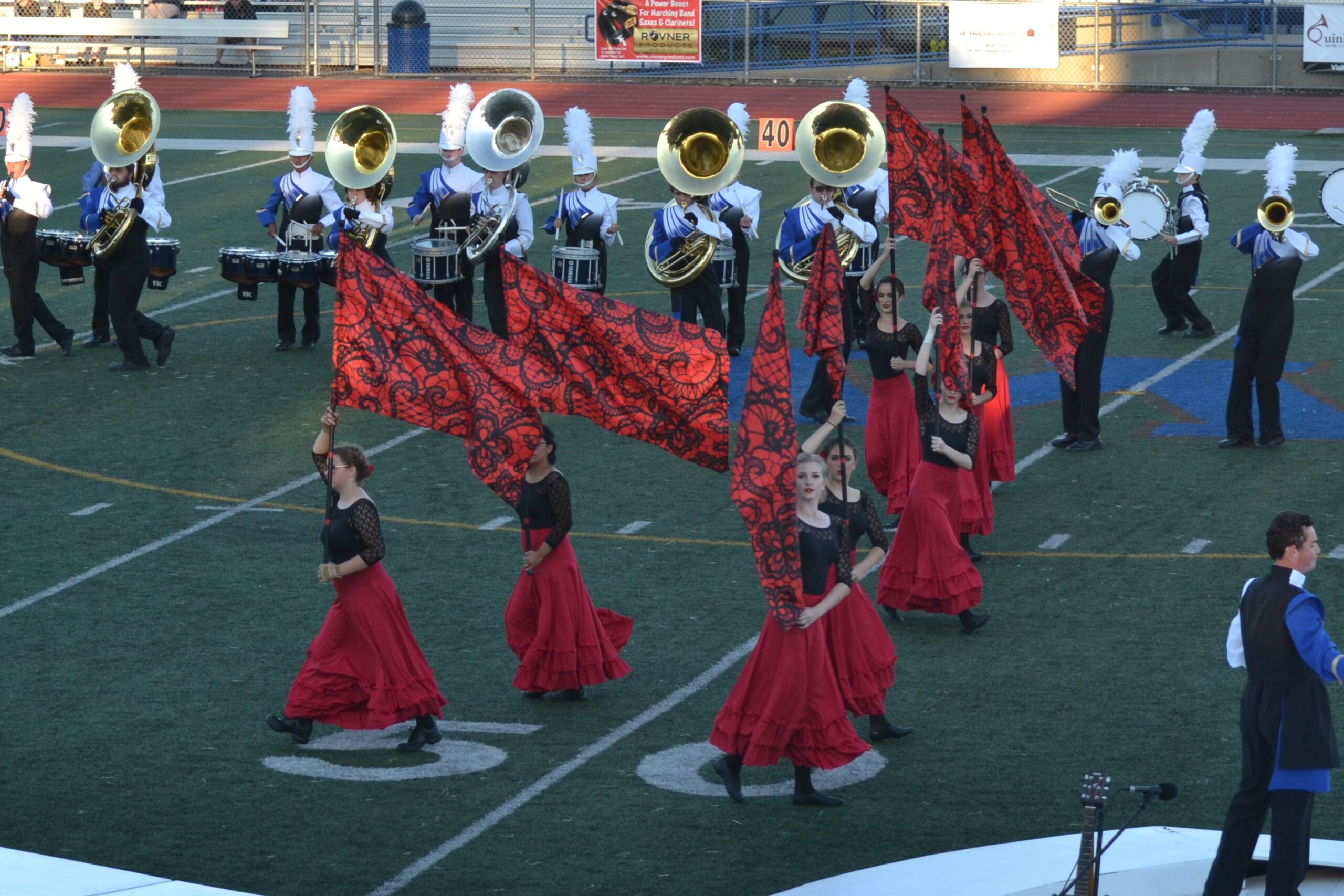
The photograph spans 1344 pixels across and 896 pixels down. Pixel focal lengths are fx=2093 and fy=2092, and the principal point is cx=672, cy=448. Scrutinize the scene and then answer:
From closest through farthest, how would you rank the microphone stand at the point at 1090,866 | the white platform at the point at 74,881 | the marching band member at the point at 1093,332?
the microphone stand at the point at 1090,866
the white platform at the point at 74,881
the marching band member at the point at 1093,332

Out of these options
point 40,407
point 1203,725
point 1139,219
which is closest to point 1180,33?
point 1139,219

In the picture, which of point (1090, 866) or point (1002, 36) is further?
point (1002, 36)

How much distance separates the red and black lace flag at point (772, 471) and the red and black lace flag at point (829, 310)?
0.61 metres

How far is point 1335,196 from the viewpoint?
16172 millimetres

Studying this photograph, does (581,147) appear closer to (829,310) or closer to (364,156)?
(364,156)

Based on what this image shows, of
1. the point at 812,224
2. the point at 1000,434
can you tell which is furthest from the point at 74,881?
the point at 812,224

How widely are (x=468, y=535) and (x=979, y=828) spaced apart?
536 cm

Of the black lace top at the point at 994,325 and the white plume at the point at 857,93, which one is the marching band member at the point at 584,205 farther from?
the black lace top at the point at 994,325

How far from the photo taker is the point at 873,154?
1678 cm

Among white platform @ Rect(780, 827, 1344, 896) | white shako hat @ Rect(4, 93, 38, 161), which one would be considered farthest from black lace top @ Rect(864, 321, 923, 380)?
white shako hat @ Rect(4, 93, 38, 161)

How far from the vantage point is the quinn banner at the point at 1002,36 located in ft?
110

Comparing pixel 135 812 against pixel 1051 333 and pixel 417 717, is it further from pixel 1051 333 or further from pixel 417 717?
pixel 1051 333

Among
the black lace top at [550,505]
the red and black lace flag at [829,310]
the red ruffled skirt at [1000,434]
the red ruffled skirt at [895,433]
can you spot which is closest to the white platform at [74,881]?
the black lace top at [550,505]

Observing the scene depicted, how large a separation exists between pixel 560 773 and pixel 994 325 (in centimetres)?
531
